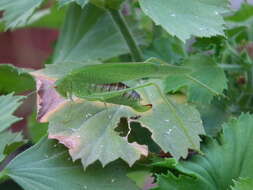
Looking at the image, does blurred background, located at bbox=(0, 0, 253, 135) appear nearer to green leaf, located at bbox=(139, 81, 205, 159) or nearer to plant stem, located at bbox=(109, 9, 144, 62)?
plant stem, located at bbox=(109, 9, 144, 62)

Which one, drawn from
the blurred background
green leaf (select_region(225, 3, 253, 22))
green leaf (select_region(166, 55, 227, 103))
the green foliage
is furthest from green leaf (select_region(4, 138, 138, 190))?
the blurred background

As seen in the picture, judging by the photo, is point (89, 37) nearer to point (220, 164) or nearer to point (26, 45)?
point (220, 164)

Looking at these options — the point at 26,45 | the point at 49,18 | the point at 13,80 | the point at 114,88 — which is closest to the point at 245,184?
the point at 114,88

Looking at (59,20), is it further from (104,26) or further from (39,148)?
(39,148)

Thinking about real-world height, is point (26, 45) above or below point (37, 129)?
below

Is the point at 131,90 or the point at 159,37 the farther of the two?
the point at 159,37

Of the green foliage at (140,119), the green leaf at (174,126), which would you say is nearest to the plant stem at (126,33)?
the green foliage at (140,119)

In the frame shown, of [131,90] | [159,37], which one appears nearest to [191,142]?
[131,90]

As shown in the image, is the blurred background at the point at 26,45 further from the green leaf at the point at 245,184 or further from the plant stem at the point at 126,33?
the green leaf at the point at 245,184
